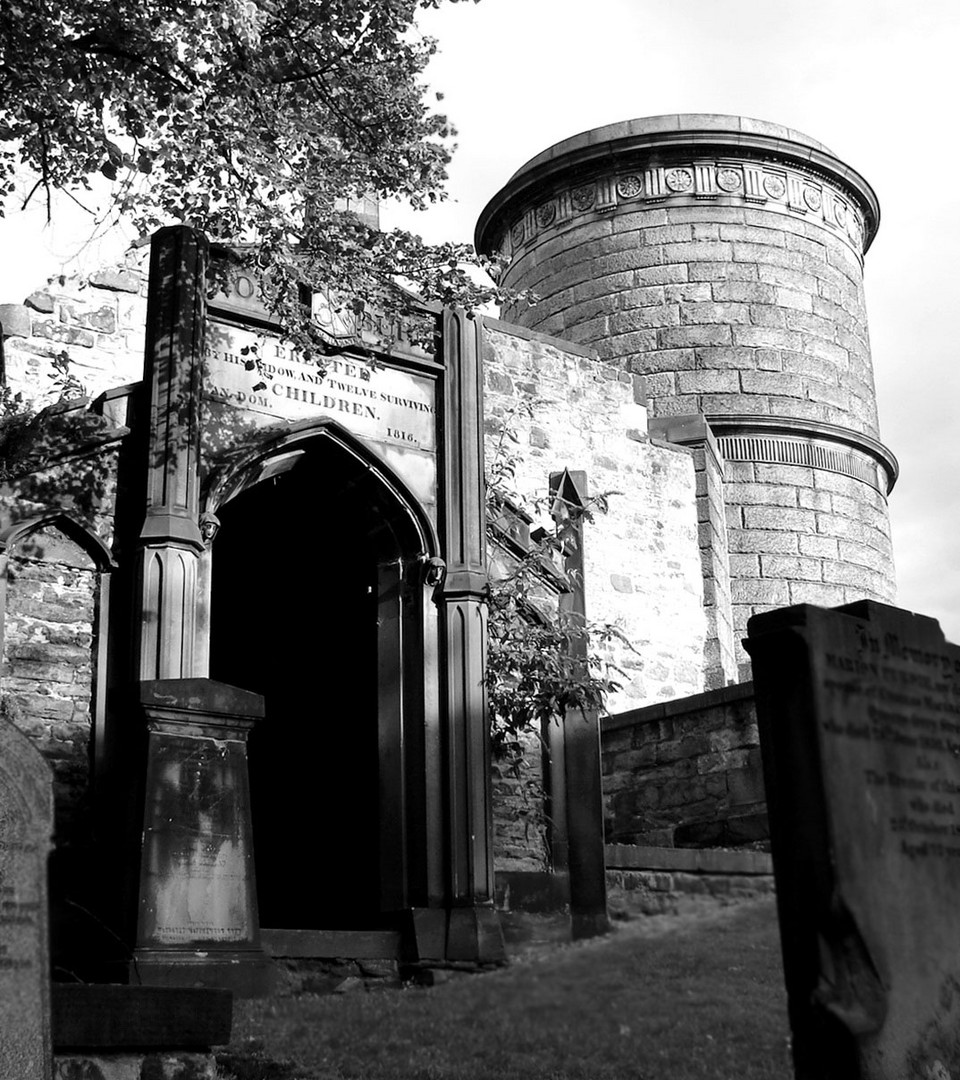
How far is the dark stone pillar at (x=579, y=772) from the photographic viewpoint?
11383 millimetres

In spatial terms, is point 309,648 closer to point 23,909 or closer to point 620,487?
point 620,487

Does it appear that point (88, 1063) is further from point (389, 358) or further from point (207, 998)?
point (389, 358)

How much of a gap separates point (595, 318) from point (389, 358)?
970 centimetres

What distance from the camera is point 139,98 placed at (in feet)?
37.5

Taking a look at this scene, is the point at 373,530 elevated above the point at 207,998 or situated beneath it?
elevated above

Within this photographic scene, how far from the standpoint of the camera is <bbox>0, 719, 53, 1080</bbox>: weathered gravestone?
17.4ft

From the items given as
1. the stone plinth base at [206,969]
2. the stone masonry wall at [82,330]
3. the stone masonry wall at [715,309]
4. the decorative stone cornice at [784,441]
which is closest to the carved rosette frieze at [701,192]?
the stone masonry wall at [715,309]

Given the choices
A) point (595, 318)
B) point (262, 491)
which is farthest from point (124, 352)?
point (595, 318)

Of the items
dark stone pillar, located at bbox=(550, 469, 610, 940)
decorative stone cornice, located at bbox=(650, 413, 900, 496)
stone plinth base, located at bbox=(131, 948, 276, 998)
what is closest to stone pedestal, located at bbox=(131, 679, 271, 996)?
stone plinth base, located at bbox=(131, 948, 276, 998)

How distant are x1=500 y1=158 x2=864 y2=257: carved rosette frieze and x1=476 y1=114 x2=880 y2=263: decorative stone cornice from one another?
0.04 feet

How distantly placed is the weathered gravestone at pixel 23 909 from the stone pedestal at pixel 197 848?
256 cm

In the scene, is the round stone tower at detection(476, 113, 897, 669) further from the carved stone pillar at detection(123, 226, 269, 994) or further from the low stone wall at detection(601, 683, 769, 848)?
the carved stone pillar at detection(123, 226, 269, 994)

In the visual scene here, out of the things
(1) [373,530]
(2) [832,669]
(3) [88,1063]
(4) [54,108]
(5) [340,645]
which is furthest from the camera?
(5) [340,645]

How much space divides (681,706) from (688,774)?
57 centimetres
